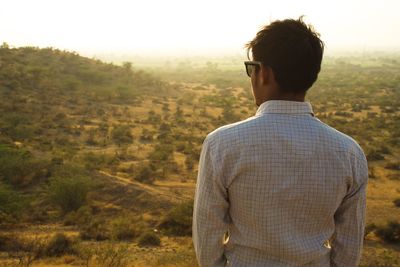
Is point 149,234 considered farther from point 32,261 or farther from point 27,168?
point 27,168

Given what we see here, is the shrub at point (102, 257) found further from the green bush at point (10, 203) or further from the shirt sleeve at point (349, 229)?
the shirt sleeve at point (349, 229)

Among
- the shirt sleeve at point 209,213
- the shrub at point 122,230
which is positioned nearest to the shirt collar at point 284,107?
the shirt sleeve at point 209,213

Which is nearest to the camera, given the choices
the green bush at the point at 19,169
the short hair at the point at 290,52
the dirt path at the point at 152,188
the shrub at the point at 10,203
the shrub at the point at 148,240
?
the short hair at the point at 290,52

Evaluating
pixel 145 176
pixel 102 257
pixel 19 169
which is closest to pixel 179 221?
pixel 102 257

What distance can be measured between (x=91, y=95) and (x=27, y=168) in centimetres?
2203

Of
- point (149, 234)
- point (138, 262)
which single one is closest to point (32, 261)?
point (138, 262)

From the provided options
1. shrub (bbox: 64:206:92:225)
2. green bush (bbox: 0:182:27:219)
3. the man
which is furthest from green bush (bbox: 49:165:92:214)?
the man

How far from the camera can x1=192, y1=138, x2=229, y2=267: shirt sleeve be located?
1741mm

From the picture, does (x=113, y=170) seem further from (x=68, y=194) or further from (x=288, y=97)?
(x=288, y=97)

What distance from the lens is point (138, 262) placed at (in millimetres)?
7117

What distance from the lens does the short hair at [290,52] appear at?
167cm

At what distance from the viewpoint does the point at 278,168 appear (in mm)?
1668

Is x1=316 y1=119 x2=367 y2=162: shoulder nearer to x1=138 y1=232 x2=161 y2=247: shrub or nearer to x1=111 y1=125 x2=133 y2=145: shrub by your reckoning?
x1=138 y1=232 x2=161 y2=247: shrub

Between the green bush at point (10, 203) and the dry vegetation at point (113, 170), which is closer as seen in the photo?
the dry vegetation at point (113, 170)
